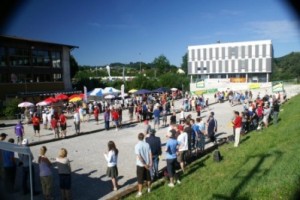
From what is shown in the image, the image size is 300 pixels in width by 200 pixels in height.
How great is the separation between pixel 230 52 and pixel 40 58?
73.2 metres

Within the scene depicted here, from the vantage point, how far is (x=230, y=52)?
108m

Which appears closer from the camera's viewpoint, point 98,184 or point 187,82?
point 98,184

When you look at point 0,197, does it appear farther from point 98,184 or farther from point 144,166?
point 144,166

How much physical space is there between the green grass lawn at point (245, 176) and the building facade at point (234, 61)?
88342 millimetres

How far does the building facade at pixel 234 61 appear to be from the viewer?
10244cm

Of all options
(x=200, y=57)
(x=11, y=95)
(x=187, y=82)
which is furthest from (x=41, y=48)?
(x=200, y=57)

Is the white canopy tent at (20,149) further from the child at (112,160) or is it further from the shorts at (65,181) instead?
the child at (112,160)

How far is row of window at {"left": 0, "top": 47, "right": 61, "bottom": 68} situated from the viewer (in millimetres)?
43469

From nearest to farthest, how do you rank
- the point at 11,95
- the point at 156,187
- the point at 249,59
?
1. the point at 156,187
2. the point at 11,95
3. the point at 249,59

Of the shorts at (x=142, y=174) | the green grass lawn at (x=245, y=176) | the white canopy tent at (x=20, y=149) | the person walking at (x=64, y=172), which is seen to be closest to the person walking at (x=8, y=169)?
the white canopy tent at (x=20, y=149)

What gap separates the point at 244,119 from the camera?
19.5 meters

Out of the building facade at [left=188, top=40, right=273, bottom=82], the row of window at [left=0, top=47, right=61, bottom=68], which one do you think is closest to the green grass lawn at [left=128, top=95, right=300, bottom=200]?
the row of window at [left=0, top=47, right=61, bottom=68]

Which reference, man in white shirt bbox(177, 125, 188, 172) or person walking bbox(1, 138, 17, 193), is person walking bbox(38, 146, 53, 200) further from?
man in white shirt bbox(177, 125, 188, 172)

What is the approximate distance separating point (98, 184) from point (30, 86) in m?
39.1
